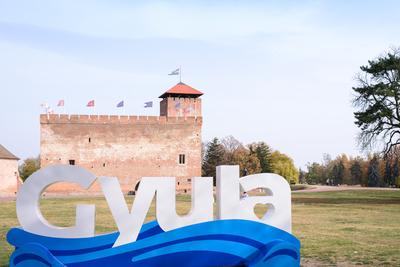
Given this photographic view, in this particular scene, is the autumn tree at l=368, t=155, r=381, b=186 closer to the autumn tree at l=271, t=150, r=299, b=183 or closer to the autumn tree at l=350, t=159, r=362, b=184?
the autumn tree at l=350, t=159, r=362, b=184

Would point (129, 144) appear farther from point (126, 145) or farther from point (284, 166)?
point (284, 166)

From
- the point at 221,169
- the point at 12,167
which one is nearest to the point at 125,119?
the point at 12,167

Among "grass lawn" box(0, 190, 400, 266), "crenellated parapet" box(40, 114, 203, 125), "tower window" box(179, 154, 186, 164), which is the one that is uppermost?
"crenellated parapet" box(40, 114, 203, 125)

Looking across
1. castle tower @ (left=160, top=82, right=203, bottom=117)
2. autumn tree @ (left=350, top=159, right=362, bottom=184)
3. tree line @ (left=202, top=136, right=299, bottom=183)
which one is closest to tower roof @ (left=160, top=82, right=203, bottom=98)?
castle tower @ (left=160, top=82, right=203, bottom=117)

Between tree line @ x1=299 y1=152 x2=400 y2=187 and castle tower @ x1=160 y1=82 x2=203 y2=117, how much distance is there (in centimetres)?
1633

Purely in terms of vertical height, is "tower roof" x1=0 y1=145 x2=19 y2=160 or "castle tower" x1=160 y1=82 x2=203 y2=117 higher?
"castle tower" x1=160 y1=82 x2=203 y2=117

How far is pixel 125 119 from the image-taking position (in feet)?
149

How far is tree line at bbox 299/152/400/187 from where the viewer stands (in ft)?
186

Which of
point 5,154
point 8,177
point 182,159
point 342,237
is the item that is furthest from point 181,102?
point 342,237

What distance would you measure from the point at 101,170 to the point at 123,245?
38999mm

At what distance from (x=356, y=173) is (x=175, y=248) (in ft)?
219

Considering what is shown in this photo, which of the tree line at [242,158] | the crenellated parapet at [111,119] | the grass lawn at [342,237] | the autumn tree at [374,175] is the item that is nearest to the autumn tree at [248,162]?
the tree line at [242,158]

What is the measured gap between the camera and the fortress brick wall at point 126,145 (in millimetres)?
43781

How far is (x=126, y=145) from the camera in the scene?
4522cm
